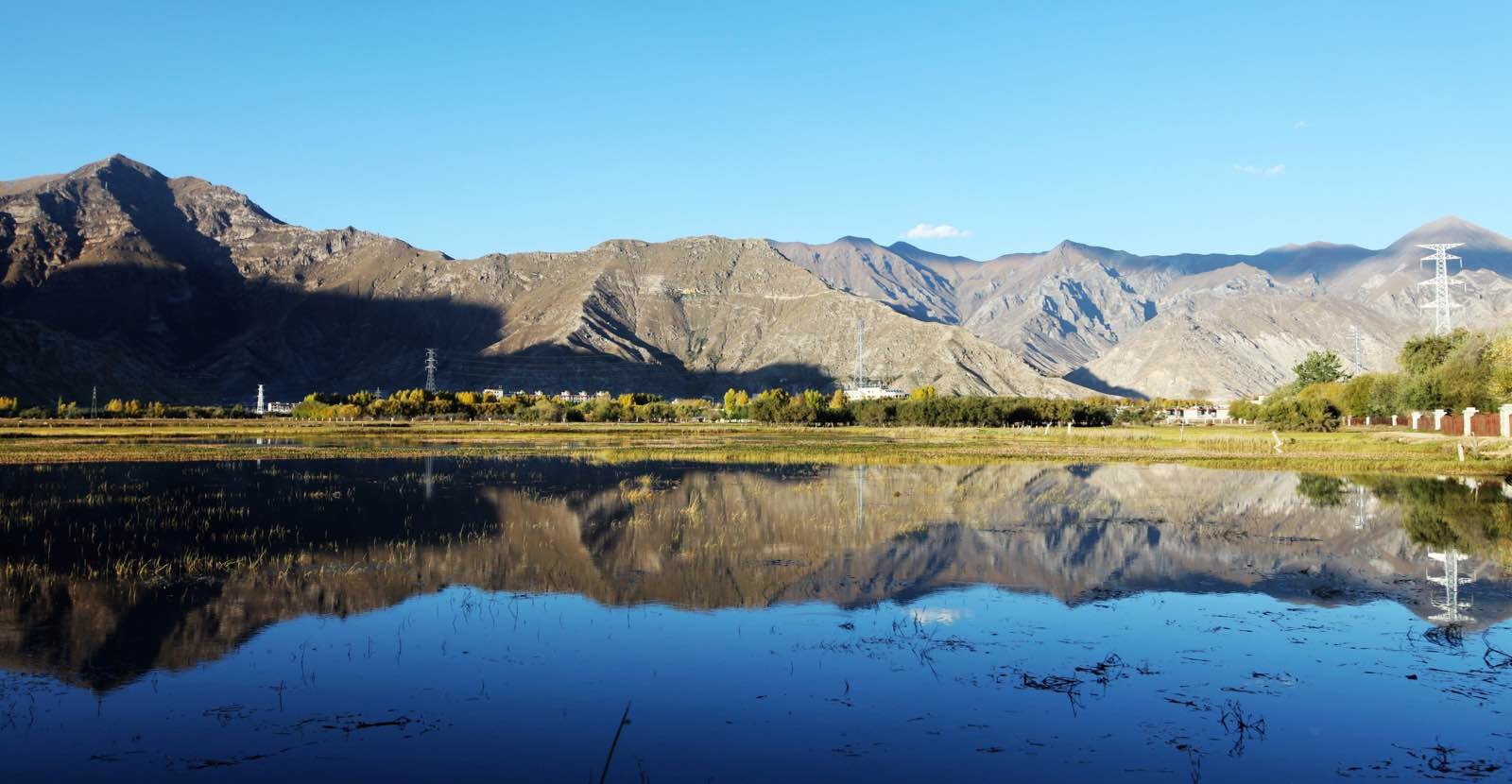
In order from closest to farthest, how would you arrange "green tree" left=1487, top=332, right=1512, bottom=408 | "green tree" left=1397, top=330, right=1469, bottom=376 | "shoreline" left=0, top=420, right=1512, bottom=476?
"shoreline" left=0, top=420, right=1512, bottom=476, "green tree" left=1487, top=332, right=1512, bottom=408, "green tree" left=1397, top=330, right=1469, bottom=376

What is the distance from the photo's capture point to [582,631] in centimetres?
1883

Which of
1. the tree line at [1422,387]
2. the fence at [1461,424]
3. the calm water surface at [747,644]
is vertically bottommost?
the calm water surface at [747,644]

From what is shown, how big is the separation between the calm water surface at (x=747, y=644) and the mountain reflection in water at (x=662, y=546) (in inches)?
6.2

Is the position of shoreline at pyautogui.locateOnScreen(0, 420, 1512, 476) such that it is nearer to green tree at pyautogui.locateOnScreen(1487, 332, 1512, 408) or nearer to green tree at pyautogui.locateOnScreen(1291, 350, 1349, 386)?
green tree at pyautogui.locateOnScreen(1487, 332, 1512, 408)

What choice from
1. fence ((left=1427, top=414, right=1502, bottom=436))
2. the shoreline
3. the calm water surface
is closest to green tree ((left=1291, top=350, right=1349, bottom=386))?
the shoreline

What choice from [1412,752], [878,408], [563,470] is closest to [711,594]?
[1412,752]

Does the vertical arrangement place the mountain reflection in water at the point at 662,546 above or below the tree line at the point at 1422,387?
below

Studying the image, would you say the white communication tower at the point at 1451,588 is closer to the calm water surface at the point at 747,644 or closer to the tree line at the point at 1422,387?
the calm water surface at the point at 747,644

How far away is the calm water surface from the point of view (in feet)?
41.7

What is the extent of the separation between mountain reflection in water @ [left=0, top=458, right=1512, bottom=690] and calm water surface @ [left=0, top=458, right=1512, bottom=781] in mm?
157

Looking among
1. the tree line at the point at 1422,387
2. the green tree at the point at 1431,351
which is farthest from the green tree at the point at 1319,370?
the green tree at the point at 1431,351

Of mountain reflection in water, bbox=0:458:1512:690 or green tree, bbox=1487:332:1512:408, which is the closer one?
mountain reflection in water, bbox=0:458:1512:690

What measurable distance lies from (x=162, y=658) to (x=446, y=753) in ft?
21.7

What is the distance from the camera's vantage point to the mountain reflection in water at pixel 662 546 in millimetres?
20562
